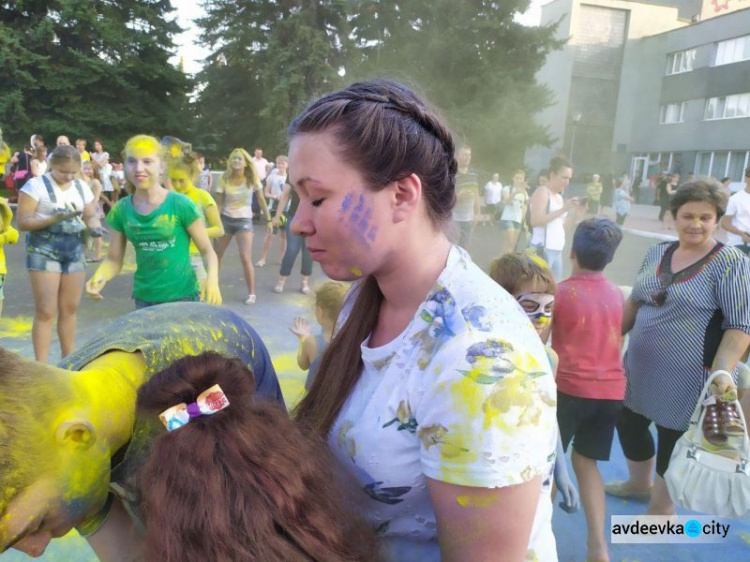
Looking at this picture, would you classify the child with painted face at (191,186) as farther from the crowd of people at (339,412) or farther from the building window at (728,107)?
the building window at (728,107)

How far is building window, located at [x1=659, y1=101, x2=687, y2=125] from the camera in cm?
3222

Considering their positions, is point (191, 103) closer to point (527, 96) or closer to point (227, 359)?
point (527, 96)

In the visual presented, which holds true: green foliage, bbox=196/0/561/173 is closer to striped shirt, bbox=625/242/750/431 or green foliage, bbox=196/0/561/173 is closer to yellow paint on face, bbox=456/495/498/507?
striped shirt, bbox=625/242/750/431

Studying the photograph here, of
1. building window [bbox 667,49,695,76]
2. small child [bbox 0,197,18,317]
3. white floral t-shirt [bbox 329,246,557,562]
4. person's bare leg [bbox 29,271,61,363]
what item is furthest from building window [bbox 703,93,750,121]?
white floral t-shirt [bbox 329,246,557,562]

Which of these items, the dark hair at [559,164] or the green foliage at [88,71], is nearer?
the dark hair at [559,164]

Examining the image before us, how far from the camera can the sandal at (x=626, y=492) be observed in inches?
123

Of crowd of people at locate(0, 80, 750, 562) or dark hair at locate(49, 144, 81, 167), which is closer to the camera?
crowd of people at locate(0, 80, 750, 562)

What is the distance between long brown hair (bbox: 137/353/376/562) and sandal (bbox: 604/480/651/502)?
2625mm

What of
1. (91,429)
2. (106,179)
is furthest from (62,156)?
(106,179)

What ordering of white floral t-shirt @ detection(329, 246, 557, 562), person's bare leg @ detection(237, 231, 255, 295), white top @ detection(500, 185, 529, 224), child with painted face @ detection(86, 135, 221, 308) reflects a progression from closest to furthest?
white floral t-shirt @ detection(329, 246, 557, 562) → child with painted face @ detection(86, 135, 221, 308) → person's bare leg @ detection(237, 231, 255, 295) → white top @ detection(500, 185, 529, 224)

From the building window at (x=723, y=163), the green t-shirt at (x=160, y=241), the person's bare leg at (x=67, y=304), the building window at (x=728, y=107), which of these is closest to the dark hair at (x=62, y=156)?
Answer: the person's bare leg at (x=67, y=304)

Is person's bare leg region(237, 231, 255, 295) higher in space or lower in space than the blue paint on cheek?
lower

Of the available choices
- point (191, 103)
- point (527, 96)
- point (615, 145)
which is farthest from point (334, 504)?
point (615, 145)

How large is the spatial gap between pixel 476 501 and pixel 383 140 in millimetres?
621
